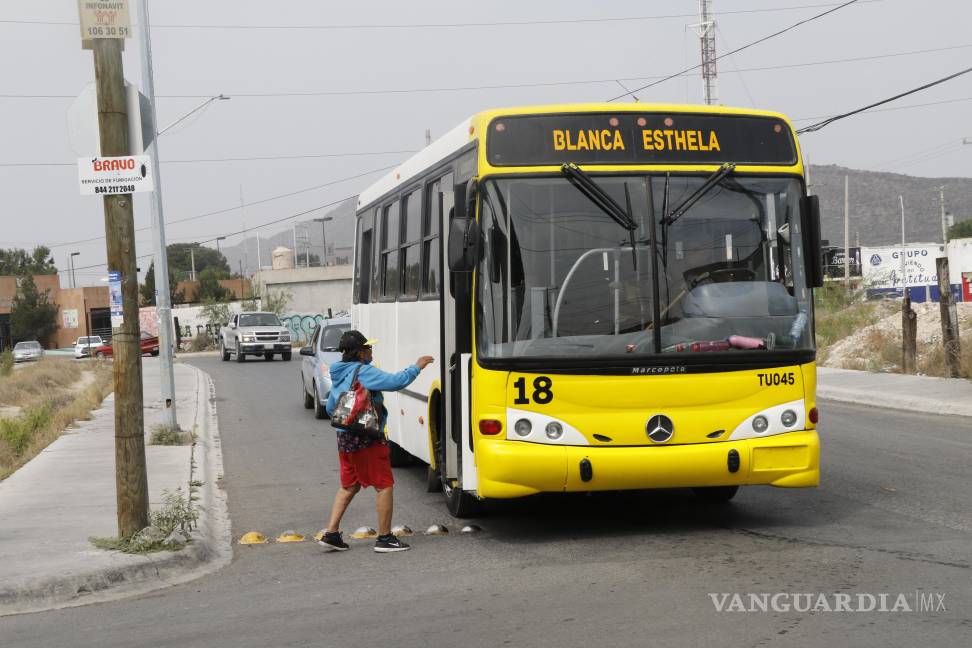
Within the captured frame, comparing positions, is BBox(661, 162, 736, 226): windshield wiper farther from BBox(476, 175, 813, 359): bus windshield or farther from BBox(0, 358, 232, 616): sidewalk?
BBox(0, 358, 232, 616): sidewalk

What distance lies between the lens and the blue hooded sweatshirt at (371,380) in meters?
8.98

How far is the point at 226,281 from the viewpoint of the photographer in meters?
117

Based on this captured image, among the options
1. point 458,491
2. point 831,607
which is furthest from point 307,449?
point 831,607

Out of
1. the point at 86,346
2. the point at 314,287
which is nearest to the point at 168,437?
the point at 86,346

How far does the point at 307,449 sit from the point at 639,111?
29.5ft

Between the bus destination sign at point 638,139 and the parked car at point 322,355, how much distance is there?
36.6ft

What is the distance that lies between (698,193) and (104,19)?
4582 millimetres

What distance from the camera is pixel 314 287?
85.5 m

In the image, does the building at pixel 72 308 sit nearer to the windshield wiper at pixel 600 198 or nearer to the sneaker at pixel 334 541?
the sneaker at pixel 334 541

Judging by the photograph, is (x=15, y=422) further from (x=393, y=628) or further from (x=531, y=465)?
(x=393, y=628)

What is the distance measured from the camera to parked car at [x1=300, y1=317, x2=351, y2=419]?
2031 cm

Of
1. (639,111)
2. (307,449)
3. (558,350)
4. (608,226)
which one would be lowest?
(307,449)

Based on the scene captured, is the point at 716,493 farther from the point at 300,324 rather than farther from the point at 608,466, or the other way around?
the point at 300,324

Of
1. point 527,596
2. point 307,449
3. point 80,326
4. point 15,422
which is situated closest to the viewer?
point 527,596
